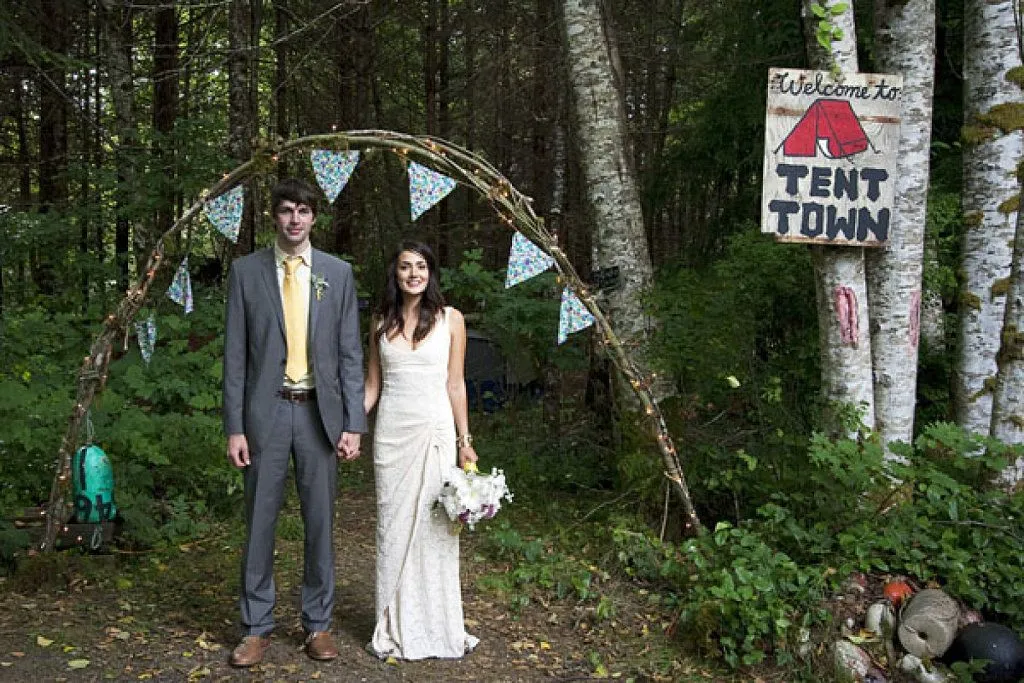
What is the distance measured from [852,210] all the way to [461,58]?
46.3 feet

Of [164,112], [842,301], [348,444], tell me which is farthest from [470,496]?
[164,112]

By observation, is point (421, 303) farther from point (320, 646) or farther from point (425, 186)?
point (320, 646)

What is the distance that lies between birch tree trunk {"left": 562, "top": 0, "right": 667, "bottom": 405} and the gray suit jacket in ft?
8.93

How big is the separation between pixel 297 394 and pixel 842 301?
286 cm

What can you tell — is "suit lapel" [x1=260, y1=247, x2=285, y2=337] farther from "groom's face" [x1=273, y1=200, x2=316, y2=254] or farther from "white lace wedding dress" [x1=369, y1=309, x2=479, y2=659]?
"white lace wedding dress" [x1=369, y1=309, x2=479, y2=659]

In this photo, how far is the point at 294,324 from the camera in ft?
13.6

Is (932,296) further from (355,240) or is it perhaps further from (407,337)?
(355,240)

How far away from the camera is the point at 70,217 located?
877 cm

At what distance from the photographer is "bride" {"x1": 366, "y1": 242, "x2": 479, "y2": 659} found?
4289 mm

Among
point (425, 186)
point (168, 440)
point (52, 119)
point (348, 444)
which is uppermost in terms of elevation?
point (52, 119)

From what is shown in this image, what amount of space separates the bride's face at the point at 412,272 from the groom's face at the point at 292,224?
429 millimetres

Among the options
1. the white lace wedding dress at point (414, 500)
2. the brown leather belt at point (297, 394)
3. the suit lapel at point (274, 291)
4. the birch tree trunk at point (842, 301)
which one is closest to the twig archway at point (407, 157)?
the suit lapel at point (274, 291)

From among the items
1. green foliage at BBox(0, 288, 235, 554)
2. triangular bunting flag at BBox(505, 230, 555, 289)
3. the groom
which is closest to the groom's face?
the groom

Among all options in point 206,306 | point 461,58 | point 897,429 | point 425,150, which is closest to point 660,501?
point 897,429
